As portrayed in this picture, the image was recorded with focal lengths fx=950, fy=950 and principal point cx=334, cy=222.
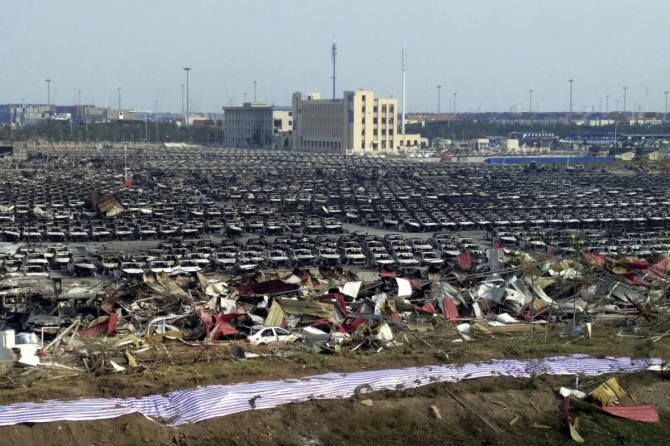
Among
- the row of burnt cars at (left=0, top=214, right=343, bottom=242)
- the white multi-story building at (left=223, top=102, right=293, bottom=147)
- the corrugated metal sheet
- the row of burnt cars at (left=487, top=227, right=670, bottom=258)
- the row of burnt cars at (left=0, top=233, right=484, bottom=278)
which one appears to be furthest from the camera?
the white multi-story building at (left=223, top=102, right=293, bottom=147)

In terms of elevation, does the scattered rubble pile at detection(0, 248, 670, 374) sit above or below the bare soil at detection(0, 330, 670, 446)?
above

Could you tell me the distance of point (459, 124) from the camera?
69312 mm

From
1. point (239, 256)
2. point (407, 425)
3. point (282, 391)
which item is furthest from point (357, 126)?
point (407, 425)

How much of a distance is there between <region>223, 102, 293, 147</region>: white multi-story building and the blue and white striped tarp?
48490 mm

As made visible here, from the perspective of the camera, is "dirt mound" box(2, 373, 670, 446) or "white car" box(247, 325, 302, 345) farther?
"white car" box(247, 325, 302, 345)

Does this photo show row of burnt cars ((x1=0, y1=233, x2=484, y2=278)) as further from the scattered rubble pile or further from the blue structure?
the blue structure

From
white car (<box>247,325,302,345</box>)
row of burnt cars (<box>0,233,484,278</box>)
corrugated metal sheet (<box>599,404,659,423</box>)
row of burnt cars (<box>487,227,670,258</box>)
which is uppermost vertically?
white car (<box>247,325,302,345</box>)

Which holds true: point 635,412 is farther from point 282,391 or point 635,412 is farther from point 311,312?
point 311,312

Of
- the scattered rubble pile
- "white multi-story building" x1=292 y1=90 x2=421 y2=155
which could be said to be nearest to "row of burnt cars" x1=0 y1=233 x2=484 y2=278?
the scattered rubble pile

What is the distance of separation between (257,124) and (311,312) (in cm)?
4895

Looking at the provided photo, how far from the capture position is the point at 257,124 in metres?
57.1

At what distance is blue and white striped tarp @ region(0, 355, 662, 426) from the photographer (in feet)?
19.5

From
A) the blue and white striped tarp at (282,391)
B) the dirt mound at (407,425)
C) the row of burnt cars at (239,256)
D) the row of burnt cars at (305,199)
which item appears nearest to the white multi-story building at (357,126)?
the row of burnt cars at (305,199)

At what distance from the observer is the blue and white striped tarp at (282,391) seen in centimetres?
595
